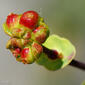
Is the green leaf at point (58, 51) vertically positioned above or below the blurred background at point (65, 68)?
above

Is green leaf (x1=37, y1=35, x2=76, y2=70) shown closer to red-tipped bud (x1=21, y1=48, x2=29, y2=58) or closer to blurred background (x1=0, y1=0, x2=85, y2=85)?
red-tipped bud (x1=21, y1=48, x2=29, y2=58)

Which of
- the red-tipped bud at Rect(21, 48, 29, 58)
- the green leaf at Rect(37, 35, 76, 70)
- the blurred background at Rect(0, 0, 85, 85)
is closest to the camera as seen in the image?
the red-tipped bud at Rect(21, 48, 29, 58)

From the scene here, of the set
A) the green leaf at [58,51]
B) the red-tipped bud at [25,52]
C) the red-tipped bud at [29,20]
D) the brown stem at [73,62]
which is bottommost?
the green leaf at [58,51]

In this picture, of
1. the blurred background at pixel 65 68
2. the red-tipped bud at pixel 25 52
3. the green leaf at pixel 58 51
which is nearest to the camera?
the red-tipped bud at pixel 25 52

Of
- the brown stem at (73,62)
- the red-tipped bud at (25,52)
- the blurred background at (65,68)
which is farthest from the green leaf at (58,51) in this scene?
the blurred background at (65,68)

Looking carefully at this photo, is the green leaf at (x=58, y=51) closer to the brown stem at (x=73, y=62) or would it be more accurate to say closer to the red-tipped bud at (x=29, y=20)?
the brown stem at (x=73, y=62)

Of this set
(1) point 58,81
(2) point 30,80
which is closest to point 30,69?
(2) point 30,80

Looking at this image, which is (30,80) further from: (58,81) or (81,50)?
(81,50)

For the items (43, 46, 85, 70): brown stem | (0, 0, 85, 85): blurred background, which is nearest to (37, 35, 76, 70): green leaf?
(43, 46, 85, 70): brown stem

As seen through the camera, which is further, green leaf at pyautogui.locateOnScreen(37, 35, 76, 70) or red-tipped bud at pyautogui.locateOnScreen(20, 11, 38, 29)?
green leaf at pyautogui.locateOnScreen(37, 35, 76, 70)
